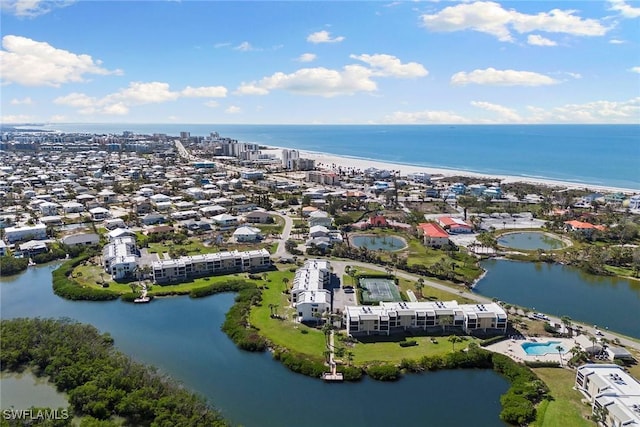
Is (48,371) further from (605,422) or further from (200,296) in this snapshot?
(605,422)

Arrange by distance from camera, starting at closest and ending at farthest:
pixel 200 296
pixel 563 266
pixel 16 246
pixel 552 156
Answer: pixel 200 296 → pixel 563 266 → pixel 16 246 → pixel 552 156

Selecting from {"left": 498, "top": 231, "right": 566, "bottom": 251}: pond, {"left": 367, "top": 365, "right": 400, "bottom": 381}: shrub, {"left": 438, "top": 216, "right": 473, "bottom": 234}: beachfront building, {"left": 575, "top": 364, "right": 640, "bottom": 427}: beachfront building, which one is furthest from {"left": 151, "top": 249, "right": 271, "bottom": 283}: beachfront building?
{"left": 498, "top": 231, "right": 566, "bottom": 251}: pond

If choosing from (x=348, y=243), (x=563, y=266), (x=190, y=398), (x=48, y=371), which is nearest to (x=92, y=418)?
(x=190, y=398)

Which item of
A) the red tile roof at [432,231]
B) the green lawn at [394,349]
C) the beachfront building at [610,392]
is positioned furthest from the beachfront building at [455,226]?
the beachfront building at [610,392]

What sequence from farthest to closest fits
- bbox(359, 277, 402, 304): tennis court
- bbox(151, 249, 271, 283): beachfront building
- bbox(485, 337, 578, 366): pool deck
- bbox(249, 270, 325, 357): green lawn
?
1. bbox(151, 249, 271, 283): beachfront building
2. bbox(359, 277, 402, 304): tennis court
3. bbox(249, 270, 325, 357): green lawn
4. bbox(485, 337, 578, 366): pool deck

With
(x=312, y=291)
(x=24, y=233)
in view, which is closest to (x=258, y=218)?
(x=24, y=233)

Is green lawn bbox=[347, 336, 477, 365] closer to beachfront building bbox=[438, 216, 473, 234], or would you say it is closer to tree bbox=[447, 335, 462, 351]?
tree bbox=[447, 335, 462, 351]
